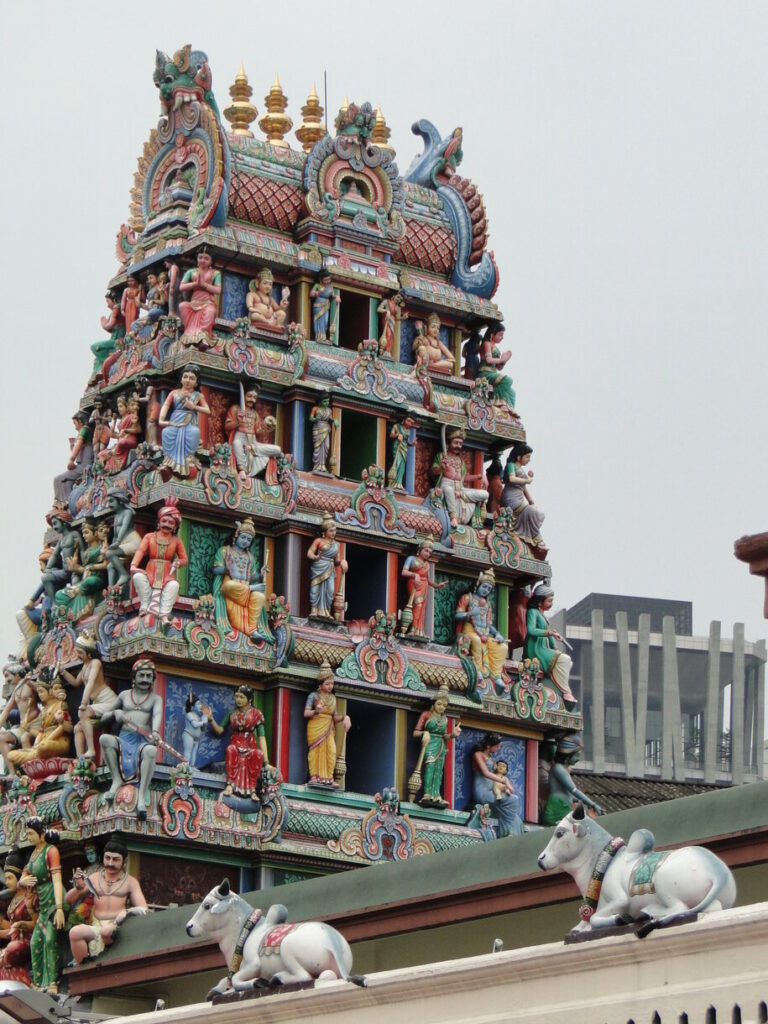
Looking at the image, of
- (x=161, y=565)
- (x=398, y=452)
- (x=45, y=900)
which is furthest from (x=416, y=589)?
(x=45, y=900)

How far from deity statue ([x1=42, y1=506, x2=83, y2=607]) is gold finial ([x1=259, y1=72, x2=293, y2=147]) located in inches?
303

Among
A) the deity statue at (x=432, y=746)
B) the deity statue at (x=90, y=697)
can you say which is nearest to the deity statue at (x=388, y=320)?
the deity statue at (x=432, y=746)

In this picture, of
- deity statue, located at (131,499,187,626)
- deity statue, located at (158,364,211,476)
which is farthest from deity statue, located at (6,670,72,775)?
deity statue, located at (158,364,211,476)

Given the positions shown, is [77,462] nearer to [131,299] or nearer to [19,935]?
[131,299]

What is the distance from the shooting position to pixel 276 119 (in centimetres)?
4806

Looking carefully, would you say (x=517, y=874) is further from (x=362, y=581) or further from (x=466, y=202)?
(x=466, y=202)

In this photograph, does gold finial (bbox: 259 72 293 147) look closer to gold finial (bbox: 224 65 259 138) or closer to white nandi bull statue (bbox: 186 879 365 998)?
gold finial (bbox: 224 65 259 138)

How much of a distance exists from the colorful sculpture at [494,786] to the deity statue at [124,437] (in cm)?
771

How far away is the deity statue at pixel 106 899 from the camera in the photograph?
126 ft

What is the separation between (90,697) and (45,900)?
11.1ft

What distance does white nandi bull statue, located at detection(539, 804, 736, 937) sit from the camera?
74.4 ft

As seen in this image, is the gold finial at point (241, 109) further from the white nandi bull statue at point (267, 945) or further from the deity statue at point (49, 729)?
the white nandi bull statue at point (267, 945)

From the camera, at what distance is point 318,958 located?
26609mm

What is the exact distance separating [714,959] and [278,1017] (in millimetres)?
6014
